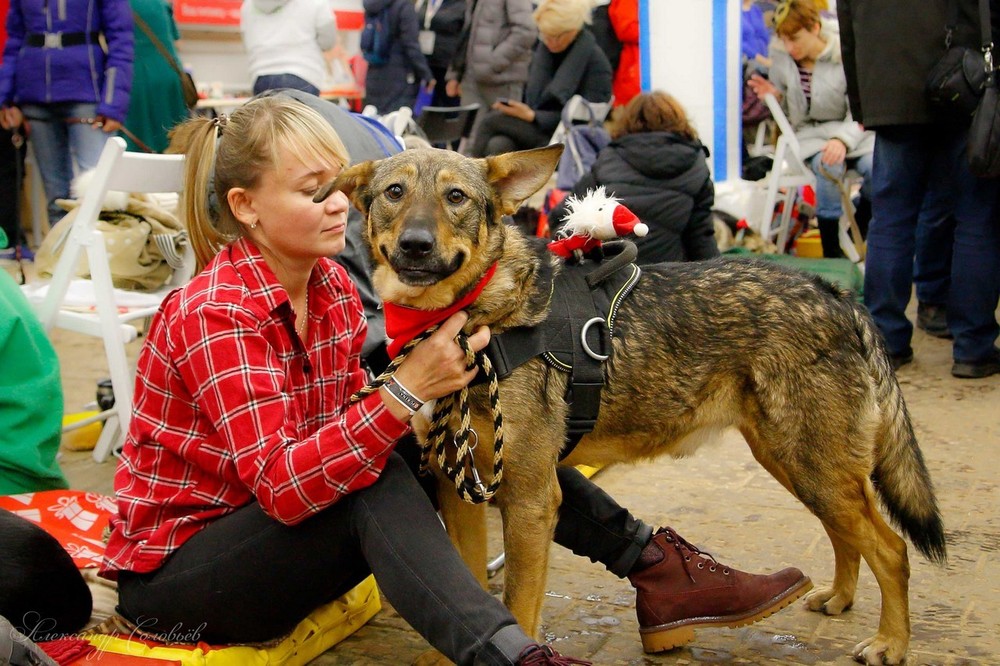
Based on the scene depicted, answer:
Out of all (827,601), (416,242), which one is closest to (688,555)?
(827,601)

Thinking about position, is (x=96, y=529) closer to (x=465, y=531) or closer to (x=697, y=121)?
(x=465, y=531)

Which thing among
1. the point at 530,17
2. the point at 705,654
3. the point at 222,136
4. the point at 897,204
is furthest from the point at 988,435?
the point at 530,17

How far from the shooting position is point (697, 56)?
7.88 meters

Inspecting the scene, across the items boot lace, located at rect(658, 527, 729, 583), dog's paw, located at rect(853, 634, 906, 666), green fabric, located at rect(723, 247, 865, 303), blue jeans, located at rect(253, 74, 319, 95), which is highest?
blue jeans, located at rect(253, 74, 319, 95)

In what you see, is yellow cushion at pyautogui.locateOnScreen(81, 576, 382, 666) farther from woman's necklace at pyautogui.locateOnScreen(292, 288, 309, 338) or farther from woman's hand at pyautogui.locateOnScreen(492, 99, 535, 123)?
woman's hand at pyautogui.locateOnScreen(492, 99, 535, 123)

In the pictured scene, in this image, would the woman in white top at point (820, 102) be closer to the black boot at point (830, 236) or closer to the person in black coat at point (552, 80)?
the black boot at point (830, 236)

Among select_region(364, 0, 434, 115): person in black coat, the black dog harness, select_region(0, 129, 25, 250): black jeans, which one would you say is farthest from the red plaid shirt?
select_region(364, 0, 434, 115): person in black coat

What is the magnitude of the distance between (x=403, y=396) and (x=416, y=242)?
39cm

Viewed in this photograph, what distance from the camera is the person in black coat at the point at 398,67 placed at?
10.0 meters

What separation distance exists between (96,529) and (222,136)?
1527 millimetres

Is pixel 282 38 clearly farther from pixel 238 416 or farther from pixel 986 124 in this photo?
pixel 238 416

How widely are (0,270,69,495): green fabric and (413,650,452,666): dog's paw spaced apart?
5.02ft

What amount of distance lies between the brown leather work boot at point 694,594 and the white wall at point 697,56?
5.66m

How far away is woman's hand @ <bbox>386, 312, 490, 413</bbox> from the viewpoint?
2.34 metres
